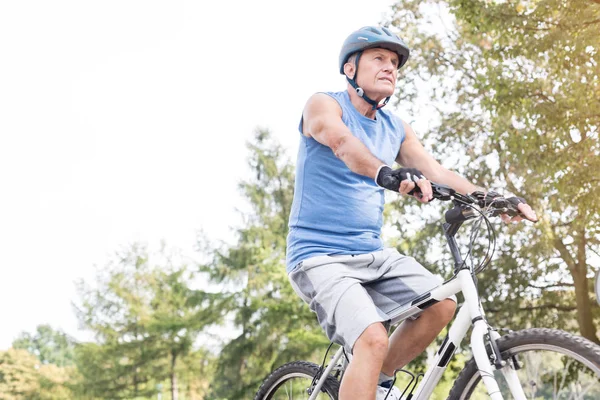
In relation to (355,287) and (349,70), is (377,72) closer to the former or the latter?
(349,70)

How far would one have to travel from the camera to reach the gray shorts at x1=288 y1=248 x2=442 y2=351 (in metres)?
3.13

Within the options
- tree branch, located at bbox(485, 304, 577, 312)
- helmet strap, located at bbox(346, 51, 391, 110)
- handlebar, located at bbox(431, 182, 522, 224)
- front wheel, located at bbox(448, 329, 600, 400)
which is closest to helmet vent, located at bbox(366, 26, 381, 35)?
helmet strap, located at bbox(346, 51, 391, 110)

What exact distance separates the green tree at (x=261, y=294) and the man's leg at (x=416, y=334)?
2210cm

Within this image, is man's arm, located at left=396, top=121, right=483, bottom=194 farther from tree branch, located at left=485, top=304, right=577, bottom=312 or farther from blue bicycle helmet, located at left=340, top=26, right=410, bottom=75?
tree branch, located at left=485, top=304, right=577, bottom=312

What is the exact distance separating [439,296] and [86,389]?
30.5 m

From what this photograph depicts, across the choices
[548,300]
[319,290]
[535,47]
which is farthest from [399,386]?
[548,300]

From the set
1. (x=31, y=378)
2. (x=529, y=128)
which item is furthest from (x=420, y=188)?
(x=31, y=378)

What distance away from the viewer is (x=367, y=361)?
3031 millimetres

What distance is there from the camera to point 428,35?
737 inches

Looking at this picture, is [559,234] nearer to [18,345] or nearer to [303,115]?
[303,115]

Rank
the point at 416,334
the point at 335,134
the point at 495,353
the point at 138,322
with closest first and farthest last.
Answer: the point at 495,353
the point at 335,134
the point at 416,334
the point at 138,322

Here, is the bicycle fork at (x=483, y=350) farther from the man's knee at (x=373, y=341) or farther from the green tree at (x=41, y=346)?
the green tree at (x=41, y=346)

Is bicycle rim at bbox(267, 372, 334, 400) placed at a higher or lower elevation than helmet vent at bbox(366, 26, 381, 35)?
lower

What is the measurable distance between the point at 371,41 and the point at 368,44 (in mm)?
18
